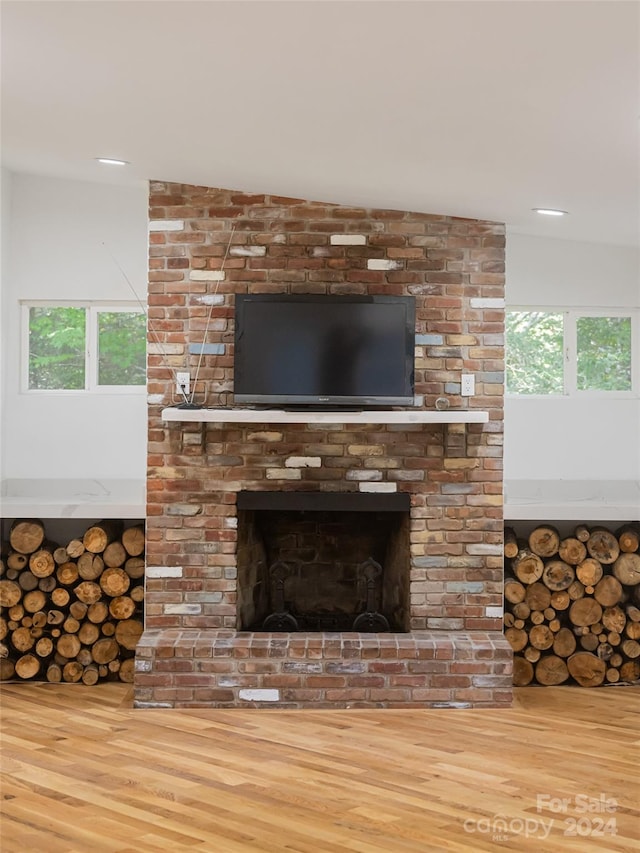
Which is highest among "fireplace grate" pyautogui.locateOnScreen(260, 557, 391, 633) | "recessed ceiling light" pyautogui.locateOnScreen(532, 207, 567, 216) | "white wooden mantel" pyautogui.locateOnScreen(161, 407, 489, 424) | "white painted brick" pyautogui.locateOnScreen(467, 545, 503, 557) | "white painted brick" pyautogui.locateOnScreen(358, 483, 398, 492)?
"recessed ceiling light" pyautogui.locateOnScreen(532, 207, 567, 216)

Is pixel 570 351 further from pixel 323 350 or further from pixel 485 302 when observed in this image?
pixel 323 350

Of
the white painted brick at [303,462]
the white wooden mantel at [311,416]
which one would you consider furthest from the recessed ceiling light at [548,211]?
the white painted brick at [303,462]

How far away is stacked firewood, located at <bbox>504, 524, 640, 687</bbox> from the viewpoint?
18.1 feet

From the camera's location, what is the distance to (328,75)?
3133 millimetres

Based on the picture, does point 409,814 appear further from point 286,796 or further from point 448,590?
point 448,590

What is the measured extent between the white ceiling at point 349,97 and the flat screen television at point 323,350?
1.77 ft

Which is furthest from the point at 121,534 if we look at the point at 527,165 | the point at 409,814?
the point at 527,165

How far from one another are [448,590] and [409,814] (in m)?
1.79

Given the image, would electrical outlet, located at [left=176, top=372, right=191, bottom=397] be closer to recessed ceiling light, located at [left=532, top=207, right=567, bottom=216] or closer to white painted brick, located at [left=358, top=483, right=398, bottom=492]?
white painted brick, located at [left=358, top=483, right=398, bottom=492]

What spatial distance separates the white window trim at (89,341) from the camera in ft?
19.8

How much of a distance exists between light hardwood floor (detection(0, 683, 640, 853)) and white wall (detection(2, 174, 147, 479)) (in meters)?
1.40

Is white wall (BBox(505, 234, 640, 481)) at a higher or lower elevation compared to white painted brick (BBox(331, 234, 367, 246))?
lower

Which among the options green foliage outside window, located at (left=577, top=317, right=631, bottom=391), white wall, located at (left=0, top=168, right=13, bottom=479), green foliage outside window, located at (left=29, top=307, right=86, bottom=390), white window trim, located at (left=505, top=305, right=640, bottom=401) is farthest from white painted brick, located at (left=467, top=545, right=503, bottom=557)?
white wall, located at (left=0, top=168, right=13, bottom=479)

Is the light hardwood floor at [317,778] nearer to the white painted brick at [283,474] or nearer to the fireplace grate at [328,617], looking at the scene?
the fireplace grate at [328,617]
